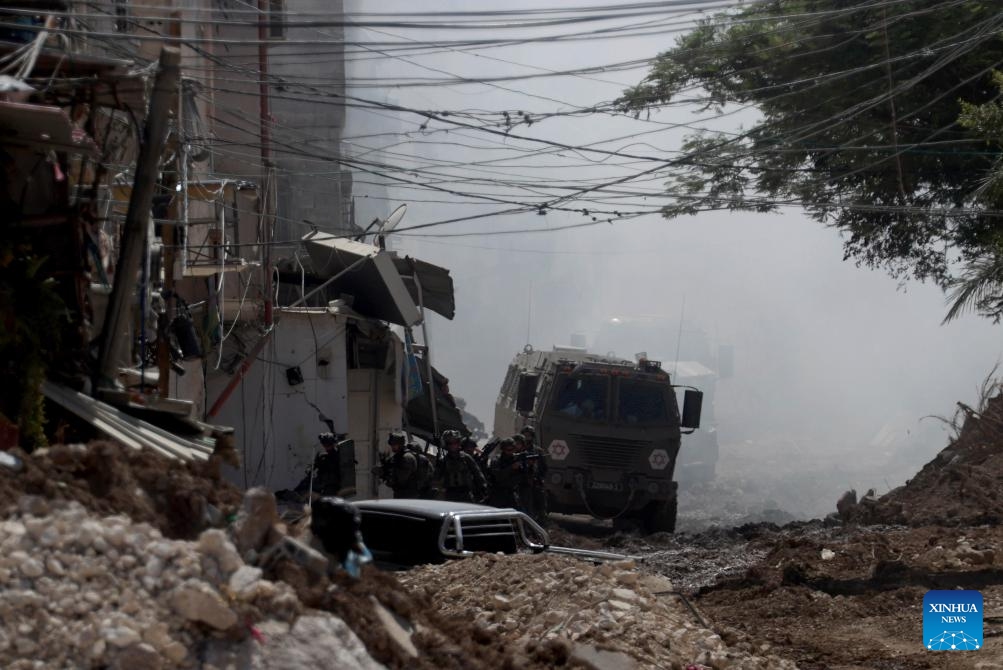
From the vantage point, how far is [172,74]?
7648mm

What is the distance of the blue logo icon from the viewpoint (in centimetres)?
869

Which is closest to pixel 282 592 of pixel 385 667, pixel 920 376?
pixel 385 667

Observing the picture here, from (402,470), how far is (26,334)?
24.2ft

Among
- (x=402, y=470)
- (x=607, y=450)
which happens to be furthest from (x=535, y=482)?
(x=402, y=470)

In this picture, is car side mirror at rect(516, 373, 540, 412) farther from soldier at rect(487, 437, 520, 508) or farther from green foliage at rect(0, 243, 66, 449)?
green foliage at rect(0, 243, 66, 449)

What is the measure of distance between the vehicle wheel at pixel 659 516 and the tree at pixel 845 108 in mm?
4327

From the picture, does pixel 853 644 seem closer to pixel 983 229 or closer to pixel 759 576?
pixel 759 576

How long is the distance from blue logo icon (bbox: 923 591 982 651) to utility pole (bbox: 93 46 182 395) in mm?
6097

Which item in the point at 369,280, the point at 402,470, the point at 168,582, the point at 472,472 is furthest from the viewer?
the point at 369,280

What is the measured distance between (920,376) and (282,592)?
202ft

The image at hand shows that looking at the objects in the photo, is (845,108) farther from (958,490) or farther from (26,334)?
(26,334)

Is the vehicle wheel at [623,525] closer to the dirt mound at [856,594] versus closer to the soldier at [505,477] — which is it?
the soldier at [505,477]

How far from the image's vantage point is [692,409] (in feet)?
57.1

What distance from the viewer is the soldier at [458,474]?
14.7 meters
